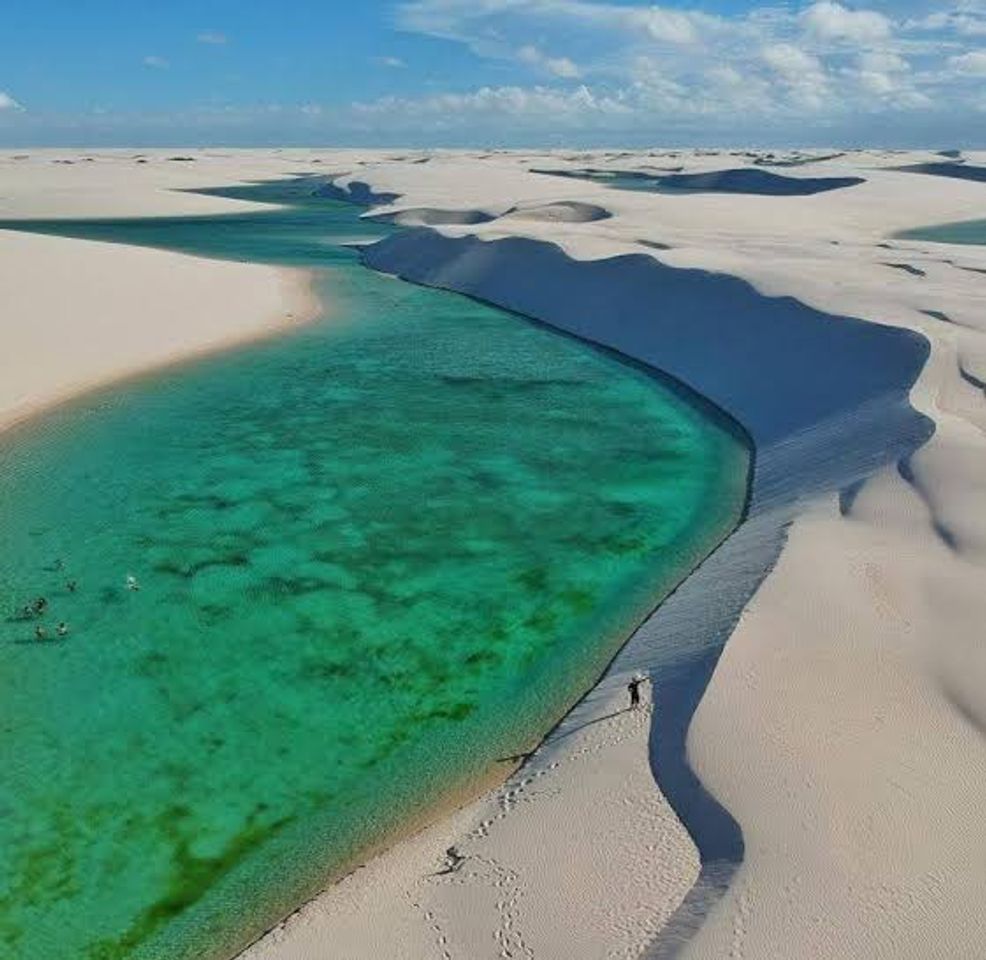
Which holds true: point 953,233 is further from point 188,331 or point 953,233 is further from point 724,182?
point 188,331

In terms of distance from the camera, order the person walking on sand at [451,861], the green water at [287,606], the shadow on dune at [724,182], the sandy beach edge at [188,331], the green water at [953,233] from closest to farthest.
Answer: the person walking on sand at [451,861] < the green water at [287,606] < the sandy beach edge at [188,331] < the green water at [953,233] < the shadow on dune at [724,182]

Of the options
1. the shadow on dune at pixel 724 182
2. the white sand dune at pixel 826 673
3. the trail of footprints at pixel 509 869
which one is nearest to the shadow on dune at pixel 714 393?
the white sand dune at pixel 826 673

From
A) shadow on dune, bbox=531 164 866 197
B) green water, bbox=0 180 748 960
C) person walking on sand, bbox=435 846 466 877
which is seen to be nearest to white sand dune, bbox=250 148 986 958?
person walking on sand, bbox=435 846 466 877

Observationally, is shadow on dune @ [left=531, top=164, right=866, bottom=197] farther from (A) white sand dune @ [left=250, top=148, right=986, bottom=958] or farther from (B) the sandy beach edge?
(A) white sand dune @ [left=250, top=148, right=986, bottom=958]

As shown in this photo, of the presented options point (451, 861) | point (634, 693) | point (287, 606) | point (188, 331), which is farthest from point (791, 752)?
point (188, 331)

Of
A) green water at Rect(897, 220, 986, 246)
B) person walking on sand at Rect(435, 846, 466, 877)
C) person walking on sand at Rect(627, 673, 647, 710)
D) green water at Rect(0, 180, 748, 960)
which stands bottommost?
green water at Rect(897, 220, 986, 246)

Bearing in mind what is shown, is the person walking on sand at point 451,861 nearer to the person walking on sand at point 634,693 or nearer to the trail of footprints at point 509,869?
the trail of footprints at point 509,869
